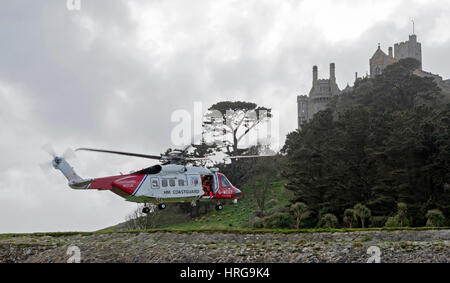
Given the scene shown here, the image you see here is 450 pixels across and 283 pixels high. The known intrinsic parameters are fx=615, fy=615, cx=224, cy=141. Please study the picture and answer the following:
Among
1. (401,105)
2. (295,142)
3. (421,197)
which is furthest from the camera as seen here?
(401,105)

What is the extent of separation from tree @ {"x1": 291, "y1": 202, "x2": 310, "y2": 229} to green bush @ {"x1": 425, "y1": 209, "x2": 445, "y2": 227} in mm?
11372

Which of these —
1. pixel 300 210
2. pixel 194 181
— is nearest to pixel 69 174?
pixel 194 181

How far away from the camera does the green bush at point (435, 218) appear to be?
1581 inches

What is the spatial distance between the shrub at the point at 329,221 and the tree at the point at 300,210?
2.58m

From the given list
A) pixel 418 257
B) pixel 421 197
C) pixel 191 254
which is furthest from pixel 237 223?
pixel 418 257

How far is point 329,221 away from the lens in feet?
153

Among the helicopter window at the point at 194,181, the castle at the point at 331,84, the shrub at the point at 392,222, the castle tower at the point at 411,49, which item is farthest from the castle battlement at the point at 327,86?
the helicopter window at the point at 194,181

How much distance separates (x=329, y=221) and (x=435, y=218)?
8.78 meters

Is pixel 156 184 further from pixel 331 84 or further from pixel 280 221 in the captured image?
pixel 331 84

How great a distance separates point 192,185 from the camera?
31766mm

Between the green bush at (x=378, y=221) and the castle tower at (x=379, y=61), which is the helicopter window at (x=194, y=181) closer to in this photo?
the green bush at (x=378, y=221)

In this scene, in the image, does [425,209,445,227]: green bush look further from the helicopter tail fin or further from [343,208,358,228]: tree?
the helicopter tail fin
